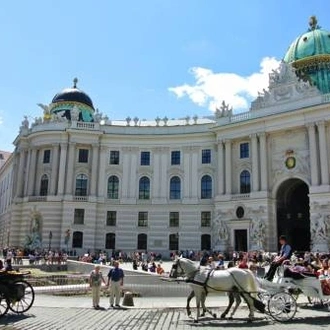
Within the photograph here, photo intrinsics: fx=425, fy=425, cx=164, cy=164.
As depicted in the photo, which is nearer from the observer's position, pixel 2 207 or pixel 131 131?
pixel 131 131

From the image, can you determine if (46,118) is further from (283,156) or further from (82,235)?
(283,156)

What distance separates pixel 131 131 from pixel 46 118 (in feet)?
46.9

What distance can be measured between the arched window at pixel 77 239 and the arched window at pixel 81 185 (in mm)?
5791

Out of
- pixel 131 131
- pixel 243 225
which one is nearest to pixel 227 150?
pixel 243 225

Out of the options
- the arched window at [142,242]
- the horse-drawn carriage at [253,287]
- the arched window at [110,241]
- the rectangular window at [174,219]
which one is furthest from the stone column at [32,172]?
the horse-drawn carriage at [253,287]

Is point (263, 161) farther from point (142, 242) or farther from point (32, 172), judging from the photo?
point (32, 172)

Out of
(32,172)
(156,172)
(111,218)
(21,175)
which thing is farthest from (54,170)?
(156,172)

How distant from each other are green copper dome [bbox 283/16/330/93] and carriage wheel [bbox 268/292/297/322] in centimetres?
4657

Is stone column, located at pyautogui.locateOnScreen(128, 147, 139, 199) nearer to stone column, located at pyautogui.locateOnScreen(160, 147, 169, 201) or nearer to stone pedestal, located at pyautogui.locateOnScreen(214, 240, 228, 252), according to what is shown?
stone column, located at pyautogui.locateOnScreen(160, 147, 169, 201)

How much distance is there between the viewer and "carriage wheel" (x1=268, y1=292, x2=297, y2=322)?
48.1 ft

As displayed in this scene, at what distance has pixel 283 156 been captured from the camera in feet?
174

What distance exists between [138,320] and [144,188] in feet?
153

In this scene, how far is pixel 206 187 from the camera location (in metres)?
59.8

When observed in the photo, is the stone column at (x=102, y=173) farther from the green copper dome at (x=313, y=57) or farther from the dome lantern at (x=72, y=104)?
the green copper dome at (x=313, y=57)
